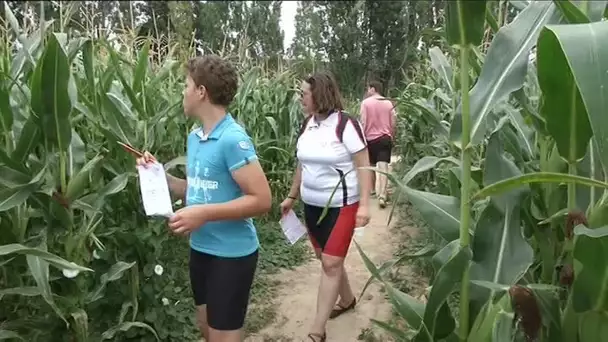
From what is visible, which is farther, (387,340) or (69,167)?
(387,340)

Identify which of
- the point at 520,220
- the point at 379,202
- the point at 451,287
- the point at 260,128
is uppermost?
the point at 520,220

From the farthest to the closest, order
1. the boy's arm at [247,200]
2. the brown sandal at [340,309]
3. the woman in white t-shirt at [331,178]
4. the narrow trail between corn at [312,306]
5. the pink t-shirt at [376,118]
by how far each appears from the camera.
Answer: the pink t-shirt at [376,118] < the brown sandal at [340,309] < the narrow trail between corn at [312,306] < the woman in white t-shirt at [331,178] < the boy's arm at [247,200]

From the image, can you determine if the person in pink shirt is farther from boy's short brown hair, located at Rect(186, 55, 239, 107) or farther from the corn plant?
the corn plant

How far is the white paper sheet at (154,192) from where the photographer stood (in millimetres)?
2182

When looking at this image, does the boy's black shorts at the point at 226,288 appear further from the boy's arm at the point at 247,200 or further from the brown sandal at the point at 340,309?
the brown sandal at the point at 340,309

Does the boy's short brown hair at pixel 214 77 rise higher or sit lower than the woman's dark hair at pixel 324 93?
higher

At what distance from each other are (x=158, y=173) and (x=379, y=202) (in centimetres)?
551

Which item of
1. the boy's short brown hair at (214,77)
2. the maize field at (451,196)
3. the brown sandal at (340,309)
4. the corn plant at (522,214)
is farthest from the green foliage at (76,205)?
the corn plant at (522,214)

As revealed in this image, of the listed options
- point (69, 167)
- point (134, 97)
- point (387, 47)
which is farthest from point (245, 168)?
point (387, 47)

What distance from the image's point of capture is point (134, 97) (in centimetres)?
296

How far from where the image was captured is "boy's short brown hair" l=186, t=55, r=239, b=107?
7.91 feet

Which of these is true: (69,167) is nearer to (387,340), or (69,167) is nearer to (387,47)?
(387,340)

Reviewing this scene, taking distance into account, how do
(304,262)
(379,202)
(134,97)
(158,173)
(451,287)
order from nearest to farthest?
(451,287)
(158,173)
(134,97)
(304,262)
(379,202)

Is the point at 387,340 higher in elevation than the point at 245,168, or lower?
lower
